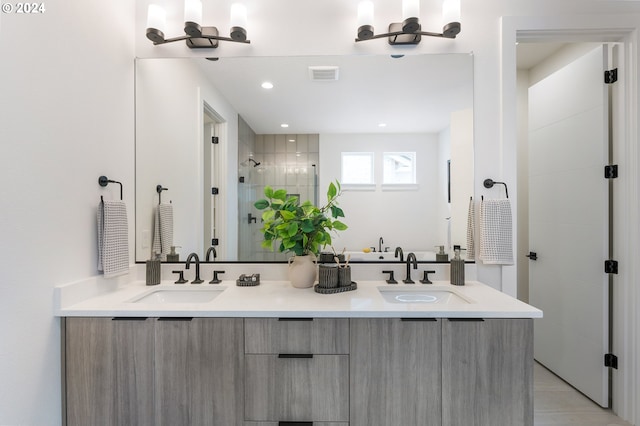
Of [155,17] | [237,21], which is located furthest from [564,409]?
[155,17]

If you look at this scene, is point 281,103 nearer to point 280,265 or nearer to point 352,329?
point 280,265

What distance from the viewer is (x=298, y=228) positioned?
158 cm

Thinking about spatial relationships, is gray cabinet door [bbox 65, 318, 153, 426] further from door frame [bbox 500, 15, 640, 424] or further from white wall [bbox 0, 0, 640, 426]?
door frame [bbox 500, 15, 640, 424]

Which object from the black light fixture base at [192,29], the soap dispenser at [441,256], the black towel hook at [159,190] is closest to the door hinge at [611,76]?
the soap dispenser at [441,256]

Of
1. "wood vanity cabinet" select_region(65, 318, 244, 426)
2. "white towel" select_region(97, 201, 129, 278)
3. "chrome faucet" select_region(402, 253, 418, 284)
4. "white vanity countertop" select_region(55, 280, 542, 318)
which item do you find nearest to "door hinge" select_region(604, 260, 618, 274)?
"white vanity countertop" select_region(55, 280, 542, 318)

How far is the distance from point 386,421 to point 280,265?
95 cm

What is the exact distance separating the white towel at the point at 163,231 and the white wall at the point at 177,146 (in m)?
0.03

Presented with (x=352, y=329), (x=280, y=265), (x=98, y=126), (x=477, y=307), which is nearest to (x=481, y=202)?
(x=477, y=307)

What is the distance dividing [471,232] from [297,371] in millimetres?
1277

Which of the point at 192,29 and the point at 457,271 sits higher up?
the point at 192,29

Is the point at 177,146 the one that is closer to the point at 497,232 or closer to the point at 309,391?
the point at 309,391

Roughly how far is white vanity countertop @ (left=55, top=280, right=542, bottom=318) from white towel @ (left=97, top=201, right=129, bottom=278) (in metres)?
0.13

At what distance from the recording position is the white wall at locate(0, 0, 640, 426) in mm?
1115

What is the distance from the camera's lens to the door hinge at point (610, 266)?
6.20ft
